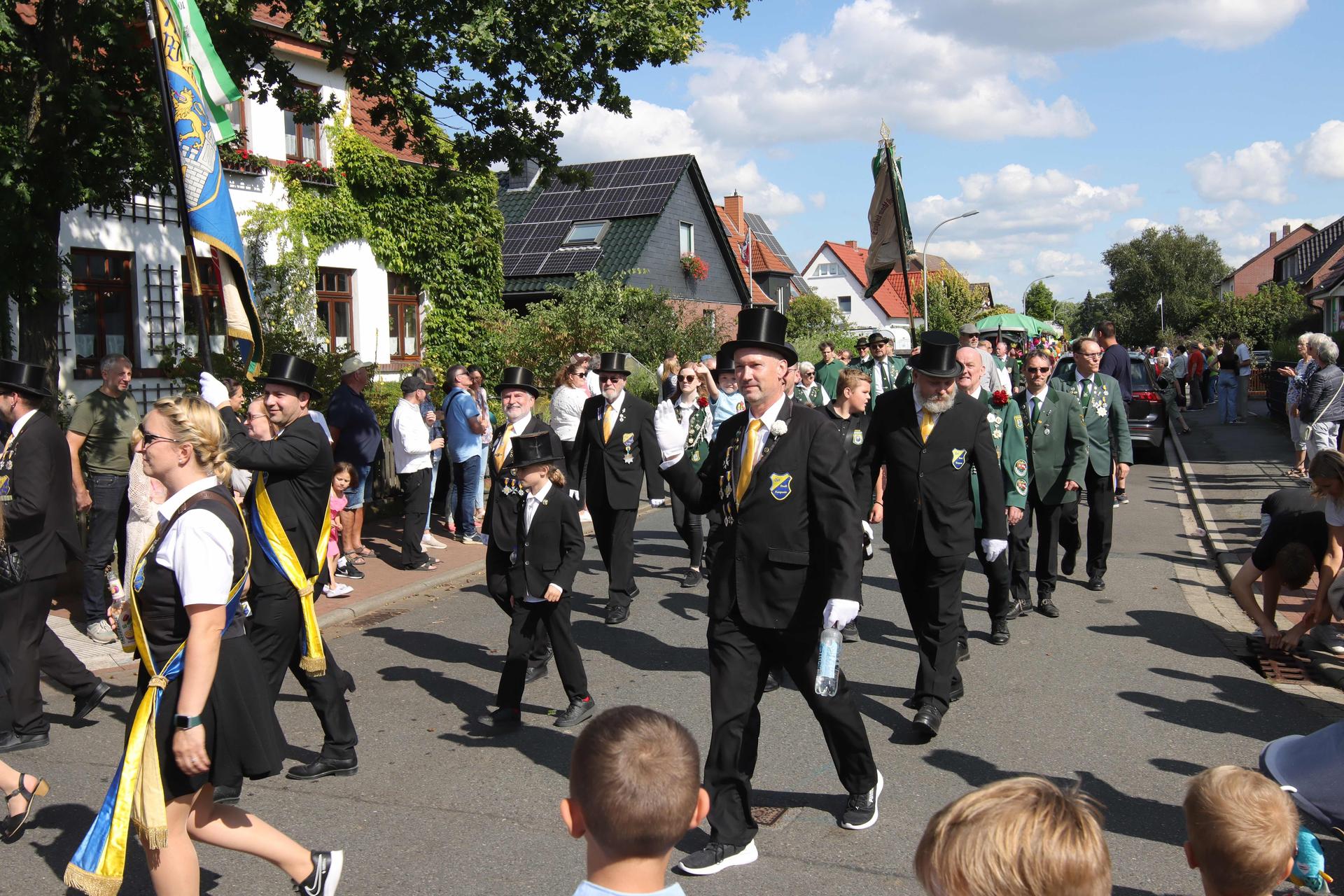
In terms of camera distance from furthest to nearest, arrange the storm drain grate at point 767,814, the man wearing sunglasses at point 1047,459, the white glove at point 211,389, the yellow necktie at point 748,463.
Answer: the man wearing sunglasses at point 1047,459 < the white glove at point 211,389 < the storm drain grate at point 767,814 < the yellow necktie at point 748,463

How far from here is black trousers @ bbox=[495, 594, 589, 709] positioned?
597cm

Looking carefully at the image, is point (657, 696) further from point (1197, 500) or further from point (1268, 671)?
point (1197, 500)

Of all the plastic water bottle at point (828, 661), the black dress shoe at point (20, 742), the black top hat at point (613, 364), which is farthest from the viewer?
the black top hat at point (613, 364)

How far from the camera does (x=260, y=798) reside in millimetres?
5098

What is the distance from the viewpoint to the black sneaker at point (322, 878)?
3.92 meters

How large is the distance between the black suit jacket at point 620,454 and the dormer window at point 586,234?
26.2 metres

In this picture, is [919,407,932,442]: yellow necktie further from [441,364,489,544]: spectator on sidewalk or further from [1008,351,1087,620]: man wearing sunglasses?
[441,364,489,544]: spectator on sidewalk

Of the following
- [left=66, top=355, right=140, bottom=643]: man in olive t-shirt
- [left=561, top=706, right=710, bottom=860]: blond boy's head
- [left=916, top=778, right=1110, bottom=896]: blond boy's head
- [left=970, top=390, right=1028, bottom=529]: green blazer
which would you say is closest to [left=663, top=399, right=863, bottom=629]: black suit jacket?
[left=561, top=706, right=710, bottom=860]: blond boy's head

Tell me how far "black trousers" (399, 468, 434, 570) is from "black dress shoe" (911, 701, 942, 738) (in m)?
A: 6.30

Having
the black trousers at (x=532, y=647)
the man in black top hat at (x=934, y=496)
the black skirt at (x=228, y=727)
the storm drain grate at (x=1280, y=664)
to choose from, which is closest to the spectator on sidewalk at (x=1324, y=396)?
the storm drain grate at (x=1280, y=664)

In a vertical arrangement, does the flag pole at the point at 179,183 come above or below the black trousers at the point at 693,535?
above

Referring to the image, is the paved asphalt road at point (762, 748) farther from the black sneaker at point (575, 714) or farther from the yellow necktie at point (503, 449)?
the yellow necktie at point (503, 449)

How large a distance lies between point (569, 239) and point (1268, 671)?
29864 millimetres

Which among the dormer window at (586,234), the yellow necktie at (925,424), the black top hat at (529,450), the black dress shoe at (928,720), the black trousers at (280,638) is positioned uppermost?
the dormer window at (586,234)
